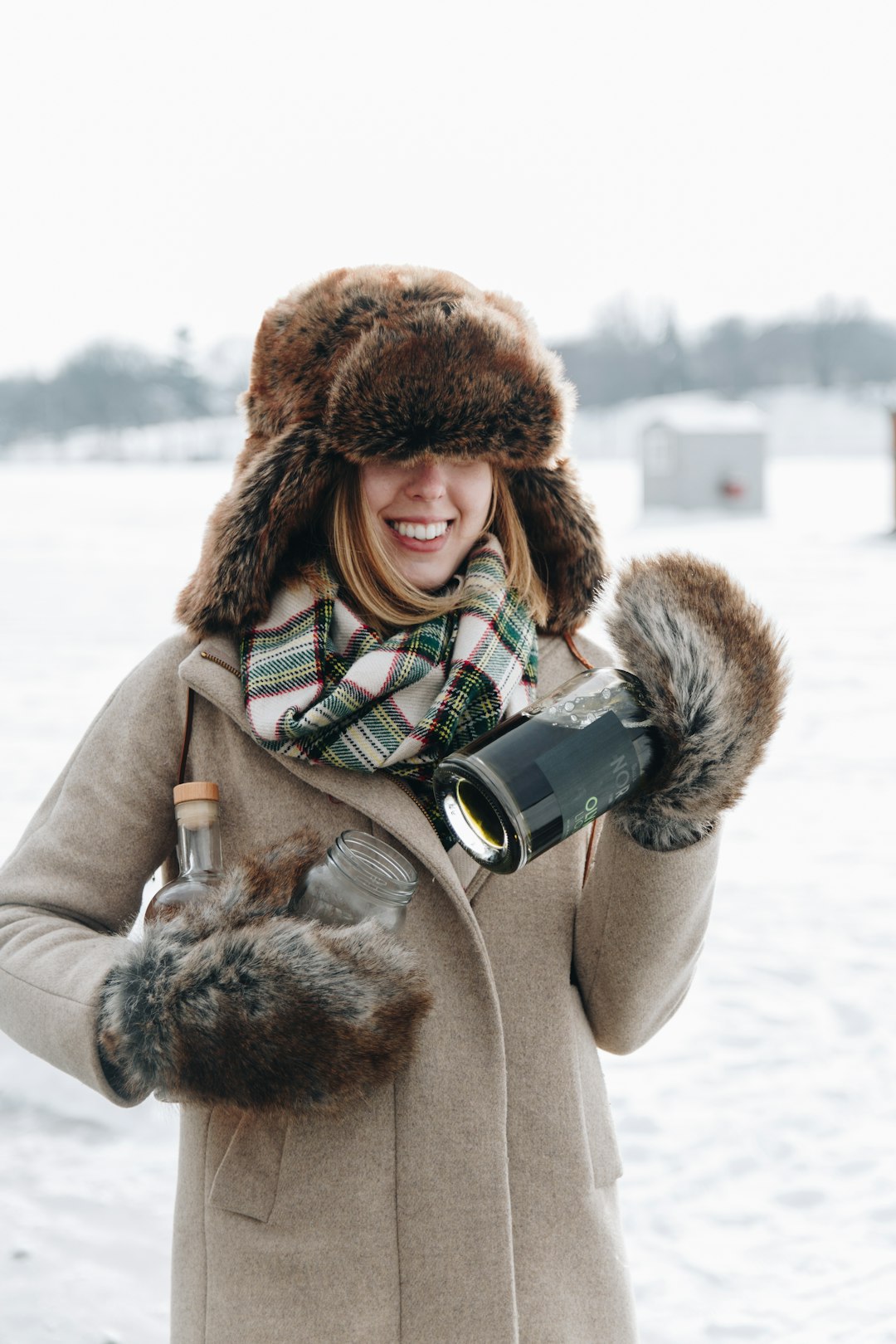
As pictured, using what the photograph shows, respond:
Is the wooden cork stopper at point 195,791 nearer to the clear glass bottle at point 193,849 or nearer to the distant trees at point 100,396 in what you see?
the clear glass bottle at point 193,849

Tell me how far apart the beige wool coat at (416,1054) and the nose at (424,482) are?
29 cm

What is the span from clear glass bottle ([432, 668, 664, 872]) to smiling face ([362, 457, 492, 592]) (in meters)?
0.32

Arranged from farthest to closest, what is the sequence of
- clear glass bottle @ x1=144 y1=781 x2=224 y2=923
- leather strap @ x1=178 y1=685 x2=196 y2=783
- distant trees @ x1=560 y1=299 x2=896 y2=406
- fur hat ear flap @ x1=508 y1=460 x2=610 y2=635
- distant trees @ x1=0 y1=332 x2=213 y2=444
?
distant trees @ x1=560 y1=299 x2=896 y2=406, distant trees @ x1=0 y1=332 x2=213 y2=444, fur hat ear flap @ x1=508 y1=460 x2=610 y2=635, leather strap @ x1=178 y1=685 x2=196 y2=783, clear glass bottle @ x1=144 y1=781 x2=224 y2=923

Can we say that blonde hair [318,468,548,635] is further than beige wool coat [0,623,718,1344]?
Yes

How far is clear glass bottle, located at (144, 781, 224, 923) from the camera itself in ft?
3.85

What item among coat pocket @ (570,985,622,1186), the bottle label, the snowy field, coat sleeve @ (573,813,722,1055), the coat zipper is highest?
the coat zipper

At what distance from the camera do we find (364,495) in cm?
137

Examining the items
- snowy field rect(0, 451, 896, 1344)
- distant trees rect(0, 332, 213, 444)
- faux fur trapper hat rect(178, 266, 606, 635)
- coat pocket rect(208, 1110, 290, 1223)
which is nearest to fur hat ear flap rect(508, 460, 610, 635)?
faux fur trapper hat rect(178, 266, 606, 635)

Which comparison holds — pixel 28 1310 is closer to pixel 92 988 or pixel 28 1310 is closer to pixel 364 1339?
pixel 364 1339

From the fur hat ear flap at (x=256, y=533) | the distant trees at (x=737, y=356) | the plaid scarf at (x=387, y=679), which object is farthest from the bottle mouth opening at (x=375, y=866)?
the distant trees at (x=737, y=356)

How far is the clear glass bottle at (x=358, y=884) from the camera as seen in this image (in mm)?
1121

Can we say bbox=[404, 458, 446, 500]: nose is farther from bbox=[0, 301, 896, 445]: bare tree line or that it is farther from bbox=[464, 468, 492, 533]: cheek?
bbox=[0, 301, 896, 445]: bare tree line

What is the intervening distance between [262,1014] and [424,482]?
2.08 feet

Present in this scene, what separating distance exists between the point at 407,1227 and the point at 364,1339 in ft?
0.39
